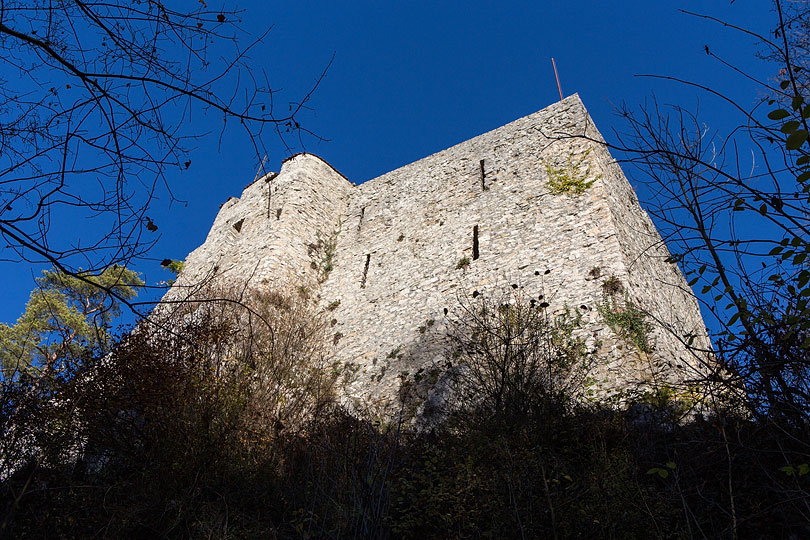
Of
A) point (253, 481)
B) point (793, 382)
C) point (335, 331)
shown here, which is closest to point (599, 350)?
point (793, 382)

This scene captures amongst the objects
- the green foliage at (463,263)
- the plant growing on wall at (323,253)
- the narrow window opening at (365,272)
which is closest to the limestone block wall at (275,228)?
the plant growing on wall at (323,253)

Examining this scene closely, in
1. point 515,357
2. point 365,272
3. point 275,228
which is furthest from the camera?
point 275,228

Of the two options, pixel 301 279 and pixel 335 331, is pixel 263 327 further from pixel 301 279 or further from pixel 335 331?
pixel 301 279

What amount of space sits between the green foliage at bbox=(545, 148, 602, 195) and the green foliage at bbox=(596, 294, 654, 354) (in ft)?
8.91

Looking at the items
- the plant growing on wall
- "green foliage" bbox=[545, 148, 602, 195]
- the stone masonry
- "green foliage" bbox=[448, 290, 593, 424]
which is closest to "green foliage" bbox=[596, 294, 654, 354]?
the stone masonry

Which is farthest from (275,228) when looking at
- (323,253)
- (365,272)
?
(365,272)

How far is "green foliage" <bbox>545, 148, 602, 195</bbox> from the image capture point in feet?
30.1

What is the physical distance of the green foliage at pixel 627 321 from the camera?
657 cm

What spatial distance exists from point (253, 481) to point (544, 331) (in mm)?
4407

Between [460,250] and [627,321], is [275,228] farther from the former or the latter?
[627,321]

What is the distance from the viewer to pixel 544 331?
7.23m

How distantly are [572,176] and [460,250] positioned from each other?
258cm

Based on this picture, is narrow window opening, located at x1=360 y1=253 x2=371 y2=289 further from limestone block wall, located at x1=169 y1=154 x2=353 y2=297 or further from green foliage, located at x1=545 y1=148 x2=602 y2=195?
green foliage, located at x1=545 y1=148 x2=602 y2=195

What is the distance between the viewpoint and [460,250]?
9.78 meters
